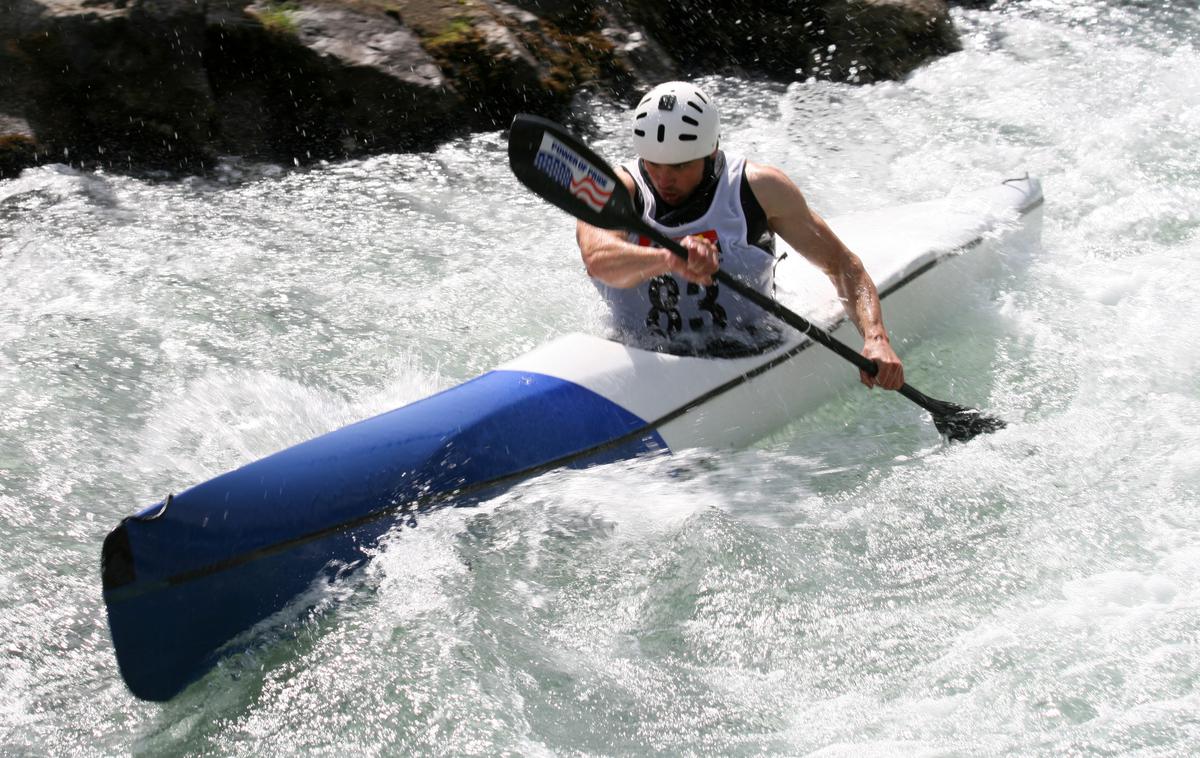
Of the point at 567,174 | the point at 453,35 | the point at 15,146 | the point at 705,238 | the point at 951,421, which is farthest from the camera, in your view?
the point at 453,35

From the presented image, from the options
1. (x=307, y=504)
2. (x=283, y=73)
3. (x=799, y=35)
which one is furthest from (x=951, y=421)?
(x=799, y=35)

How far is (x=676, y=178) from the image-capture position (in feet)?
11.3

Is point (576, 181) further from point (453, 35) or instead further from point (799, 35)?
point (799, 35)

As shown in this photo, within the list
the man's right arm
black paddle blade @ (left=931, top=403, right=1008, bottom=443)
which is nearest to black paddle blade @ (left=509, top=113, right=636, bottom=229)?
the man's right arm

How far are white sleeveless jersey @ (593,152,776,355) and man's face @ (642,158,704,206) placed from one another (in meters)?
0.07

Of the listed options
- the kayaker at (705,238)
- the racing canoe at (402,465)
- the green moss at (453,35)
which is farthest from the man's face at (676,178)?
the green moss at (453,35)

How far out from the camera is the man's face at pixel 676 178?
3.43 meters

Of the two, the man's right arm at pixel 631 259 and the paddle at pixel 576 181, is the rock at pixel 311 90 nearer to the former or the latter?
the man's right arm at pixel 631 259

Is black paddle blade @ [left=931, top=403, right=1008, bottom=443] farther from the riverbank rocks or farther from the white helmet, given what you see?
the riverbank rocks

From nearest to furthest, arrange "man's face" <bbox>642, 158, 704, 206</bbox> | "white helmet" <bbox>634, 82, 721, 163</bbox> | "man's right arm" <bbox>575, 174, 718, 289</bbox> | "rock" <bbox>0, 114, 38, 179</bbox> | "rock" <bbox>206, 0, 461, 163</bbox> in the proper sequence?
"man's right arm" <bbox>575, 174, 718, 289</bbox>
"white helmet" <bbox>634, 82, 721, 163</bbox>
"man's face" <bbox>642, 158, 704, 206</bbox>
"rock" <bbox>0, 114, 38, 179</bbox>
"rock" <bbox>206, 0, 461, 163</bbox>

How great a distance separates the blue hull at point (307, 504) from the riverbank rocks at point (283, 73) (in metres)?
3.36

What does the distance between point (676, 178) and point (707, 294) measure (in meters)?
0.37

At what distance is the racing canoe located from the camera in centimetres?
275

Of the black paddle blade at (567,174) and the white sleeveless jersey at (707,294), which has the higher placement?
the black paddle blade at (567,174)
